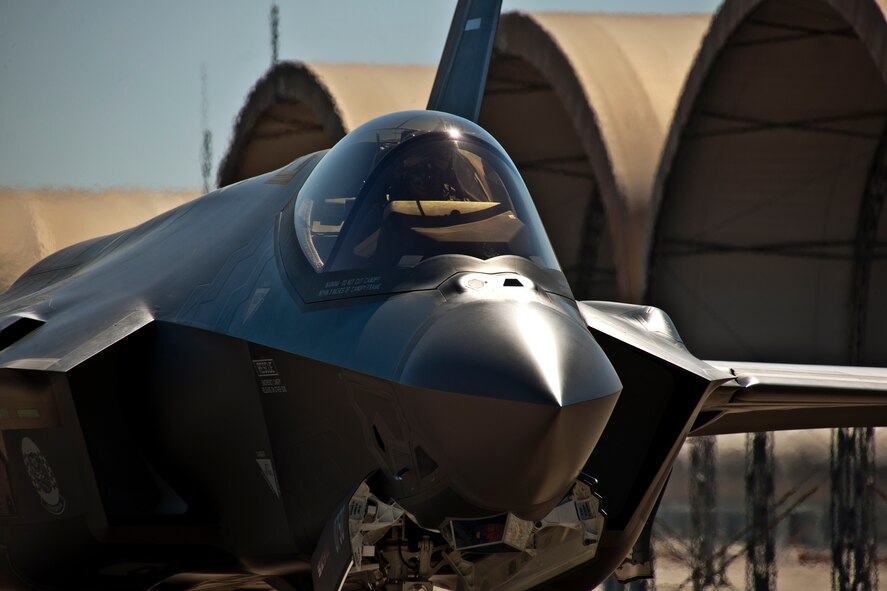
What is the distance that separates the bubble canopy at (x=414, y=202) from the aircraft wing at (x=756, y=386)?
1147 millimetres

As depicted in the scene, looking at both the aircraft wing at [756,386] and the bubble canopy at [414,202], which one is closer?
the bubble canopy at [414,202]

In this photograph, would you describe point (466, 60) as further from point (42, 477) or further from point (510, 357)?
point (510, 357)

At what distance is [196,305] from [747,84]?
32.9ft

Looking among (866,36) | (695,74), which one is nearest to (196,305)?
(866,36)

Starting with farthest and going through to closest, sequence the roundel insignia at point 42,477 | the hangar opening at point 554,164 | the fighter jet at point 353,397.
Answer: the hangar opening at point 554,164 → the roundel insignia at point 42,477 → the fighter jet at point 353,397

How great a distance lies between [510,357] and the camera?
405 centimetres

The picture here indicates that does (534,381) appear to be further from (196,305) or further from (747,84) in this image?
(747,84)

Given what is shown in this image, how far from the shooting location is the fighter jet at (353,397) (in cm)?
419

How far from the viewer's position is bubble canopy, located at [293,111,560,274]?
16.1 feet

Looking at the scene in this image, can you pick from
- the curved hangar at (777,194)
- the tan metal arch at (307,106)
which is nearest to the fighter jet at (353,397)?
the curved hangar at (777,194)

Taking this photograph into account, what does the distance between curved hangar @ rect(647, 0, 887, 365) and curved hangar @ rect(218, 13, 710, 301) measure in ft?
2.19

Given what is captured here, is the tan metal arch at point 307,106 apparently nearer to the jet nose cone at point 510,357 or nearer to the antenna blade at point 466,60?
the antenna blade at point 466,60

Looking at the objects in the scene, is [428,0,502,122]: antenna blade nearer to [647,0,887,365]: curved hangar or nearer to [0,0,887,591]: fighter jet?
[0,0,887,591]: fighter jet

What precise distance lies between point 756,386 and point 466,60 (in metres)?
4.36
